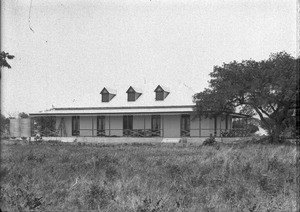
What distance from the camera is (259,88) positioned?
2305cm

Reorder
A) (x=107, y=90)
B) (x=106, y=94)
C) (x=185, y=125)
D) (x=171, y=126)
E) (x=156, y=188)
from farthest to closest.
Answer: (x=106, y=94) < (x=107, y=90) < (x=171, y=126) < (x=185, y=125) < (x=156, y=188)

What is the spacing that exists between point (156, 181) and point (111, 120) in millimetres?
26349

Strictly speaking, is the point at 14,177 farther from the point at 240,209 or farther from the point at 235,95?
the point at 235,95

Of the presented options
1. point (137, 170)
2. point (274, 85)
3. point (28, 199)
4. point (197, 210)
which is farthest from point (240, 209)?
point (274, 85)

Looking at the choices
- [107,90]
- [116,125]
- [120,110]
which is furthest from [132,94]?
[116,125]

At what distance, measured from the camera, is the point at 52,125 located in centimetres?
3809

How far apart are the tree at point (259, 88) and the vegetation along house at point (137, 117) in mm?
5306

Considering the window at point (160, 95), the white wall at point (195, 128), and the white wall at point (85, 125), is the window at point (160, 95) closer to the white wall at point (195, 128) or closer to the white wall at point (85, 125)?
the white wall at point (195, 128)

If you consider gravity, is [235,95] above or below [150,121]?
above

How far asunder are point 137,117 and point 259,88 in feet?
43.2

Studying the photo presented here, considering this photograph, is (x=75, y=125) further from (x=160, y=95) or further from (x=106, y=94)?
(x=160, y=95)

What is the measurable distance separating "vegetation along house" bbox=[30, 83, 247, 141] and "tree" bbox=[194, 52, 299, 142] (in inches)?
209

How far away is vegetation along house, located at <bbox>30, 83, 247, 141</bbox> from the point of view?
104 feet

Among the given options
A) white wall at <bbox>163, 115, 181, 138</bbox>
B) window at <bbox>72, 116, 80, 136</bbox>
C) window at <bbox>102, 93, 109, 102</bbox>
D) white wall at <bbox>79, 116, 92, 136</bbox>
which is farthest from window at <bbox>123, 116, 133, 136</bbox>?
window at <bbox>72, 116, 80, 136</bbox>
